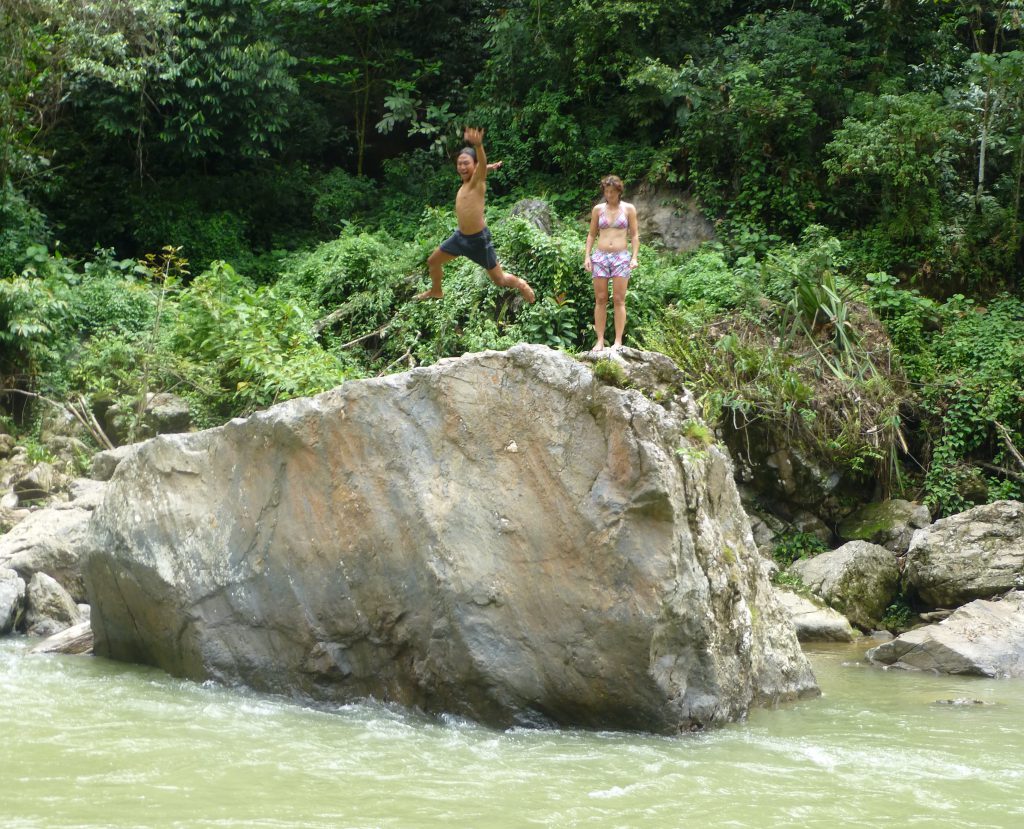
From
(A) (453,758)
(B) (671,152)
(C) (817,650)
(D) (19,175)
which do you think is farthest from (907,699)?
(D) (19,175)

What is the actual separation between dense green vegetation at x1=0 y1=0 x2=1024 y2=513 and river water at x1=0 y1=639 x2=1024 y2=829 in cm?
511

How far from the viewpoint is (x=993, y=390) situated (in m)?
12.5

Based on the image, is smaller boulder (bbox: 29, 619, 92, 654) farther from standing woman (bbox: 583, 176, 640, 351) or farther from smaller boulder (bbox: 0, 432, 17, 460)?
smaller boulder (bbox: 0, 432, 17, 460)

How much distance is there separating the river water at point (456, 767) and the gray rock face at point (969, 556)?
3195mm

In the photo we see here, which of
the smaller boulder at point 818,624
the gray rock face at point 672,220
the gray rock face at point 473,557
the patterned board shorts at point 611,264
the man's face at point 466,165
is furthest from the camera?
the gray rock face at point 672,220

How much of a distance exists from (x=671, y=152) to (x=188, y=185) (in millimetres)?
8542

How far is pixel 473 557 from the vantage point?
6.26m

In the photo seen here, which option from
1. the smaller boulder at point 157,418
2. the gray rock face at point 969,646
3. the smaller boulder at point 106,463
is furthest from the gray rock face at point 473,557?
the smaller boulder at point 157,418

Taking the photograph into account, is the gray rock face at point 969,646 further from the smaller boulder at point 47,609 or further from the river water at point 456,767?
the smaller boulder at point 47,609

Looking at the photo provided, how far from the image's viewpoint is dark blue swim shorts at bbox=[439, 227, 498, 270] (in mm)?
8656

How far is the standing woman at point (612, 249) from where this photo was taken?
367 inches

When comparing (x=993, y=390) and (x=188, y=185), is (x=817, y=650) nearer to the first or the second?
(x=993, y=390)

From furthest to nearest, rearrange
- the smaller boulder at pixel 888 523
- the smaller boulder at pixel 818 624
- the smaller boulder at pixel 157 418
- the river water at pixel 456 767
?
1. the smaller boulder at pixel 157 418
2. the smaller boulder at pixel 888 523
3. the smaller boulder at pixel 818 624
4. the river water at pixel 456 767

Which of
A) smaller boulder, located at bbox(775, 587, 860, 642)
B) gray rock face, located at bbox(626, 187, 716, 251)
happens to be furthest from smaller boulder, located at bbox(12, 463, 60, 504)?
gray rock face, located at bbox(626, 187, 716, 251)
